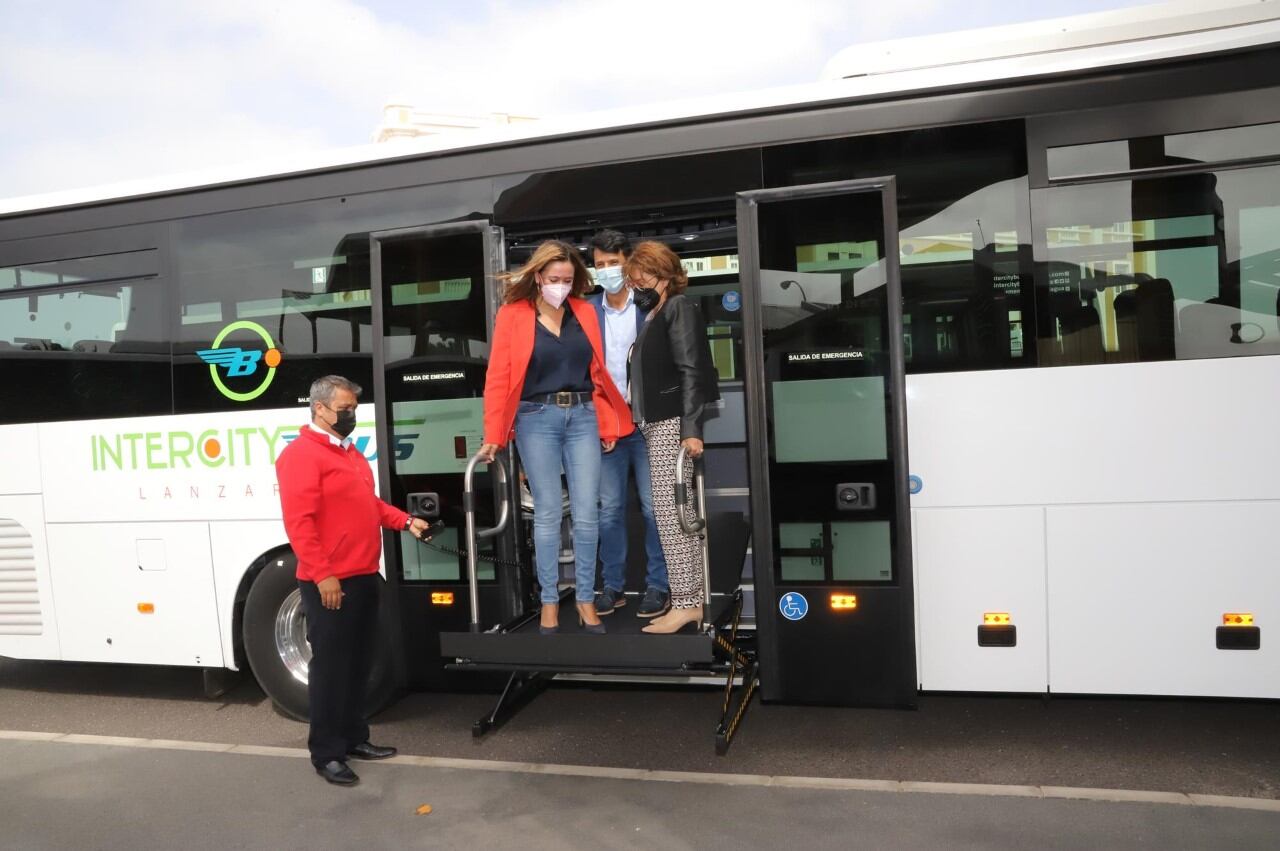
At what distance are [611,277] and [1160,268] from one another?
2.57m

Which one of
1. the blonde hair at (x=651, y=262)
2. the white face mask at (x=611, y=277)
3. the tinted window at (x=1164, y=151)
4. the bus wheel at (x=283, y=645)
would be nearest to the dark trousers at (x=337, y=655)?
the bus wheel at (x=283, y=645)

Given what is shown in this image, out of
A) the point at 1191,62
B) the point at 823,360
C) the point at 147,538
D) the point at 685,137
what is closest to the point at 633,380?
the point at 823,360

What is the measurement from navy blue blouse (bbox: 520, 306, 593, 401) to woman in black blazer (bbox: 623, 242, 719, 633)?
0.28 meters

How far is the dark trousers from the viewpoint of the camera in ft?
16.2

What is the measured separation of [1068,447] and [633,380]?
6.80 feet

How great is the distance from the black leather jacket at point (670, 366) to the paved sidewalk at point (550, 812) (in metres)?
1.74

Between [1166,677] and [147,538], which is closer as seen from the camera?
[1166,677]

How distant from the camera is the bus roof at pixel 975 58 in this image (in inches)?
181

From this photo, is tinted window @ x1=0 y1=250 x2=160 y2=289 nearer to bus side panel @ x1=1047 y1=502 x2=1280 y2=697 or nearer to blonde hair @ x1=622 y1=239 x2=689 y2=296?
blonde hair @ x1=622 y1=239 x2=689 y2=296

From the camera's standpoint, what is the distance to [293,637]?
6039mm

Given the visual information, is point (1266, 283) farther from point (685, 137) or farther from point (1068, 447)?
point (685, 137)

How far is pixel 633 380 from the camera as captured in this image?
4957 mm

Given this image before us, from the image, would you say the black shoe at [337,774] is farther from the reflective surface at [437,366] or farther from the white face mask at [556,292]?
the white face mask at [556,292]

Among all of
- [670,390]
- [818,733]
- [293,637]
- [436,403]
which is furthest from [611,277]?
[293,637]
